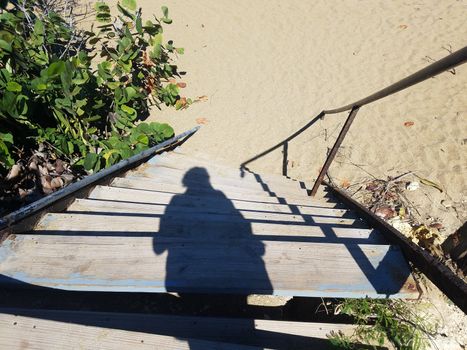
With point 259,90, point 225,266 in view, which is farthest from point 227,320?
point 259,90

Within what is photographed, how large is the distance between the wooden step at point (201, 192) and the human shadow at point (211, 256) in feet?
2.53

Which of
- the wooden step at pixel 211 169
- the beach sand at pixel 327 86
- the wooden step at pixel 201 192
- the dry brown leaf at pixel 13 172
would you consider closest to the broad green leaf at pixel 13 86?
the dry brown leaf at pixel 13 172

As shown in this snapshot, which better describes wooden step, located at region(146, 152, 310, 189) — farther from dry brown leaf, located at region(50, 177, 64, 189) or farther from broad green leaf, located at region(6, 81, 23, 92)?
broad green leaf, located at region(6, 81, 23, 92)

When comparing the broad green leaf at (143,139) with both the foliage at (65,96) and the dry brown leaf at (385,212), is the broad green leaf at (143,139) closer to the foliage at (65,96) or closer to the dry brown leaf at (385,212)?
the foliage at (65,96)

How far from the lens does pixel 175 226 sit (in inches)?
67.7

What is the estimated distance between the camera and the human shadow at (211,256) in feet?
3.99

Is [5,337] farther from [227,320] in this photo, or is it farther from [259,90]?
[259,90]

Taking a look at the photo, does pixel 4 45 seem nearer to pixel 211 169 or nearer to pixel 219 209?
pixel 211 169

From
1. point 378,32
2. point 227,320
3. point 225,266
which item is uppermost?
point 378,32

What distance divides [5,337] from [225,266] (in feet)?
2.46

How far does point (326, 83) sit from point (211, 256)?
5.27 metres

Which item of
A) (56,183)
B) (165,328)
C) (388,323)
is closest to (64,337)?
(165,328)

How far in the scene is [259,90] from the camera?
19.7ft

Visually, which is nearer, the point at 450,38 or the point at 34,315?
the point at 34,315
